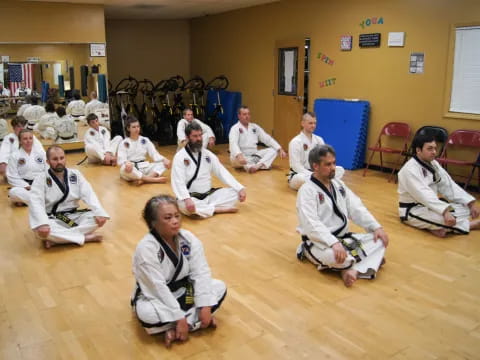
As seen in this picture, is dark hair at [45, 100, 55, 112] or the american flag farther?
dark hair at [45, 100, 55, 112]

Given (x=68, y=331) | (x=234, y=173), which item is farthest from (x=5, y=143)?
(x=68, y=331)

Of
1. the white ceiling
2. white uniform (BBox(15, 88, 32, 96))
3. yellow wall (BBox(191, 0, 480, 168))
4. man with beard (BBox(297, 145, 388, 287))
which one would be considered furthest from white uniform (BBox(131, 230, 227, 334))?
white uniform (BBox(15, 88, 32, 96))

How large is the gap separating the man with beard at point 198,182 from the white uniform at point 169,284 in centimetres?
211

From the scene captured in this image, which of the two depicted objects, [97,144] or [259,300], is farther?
[97,144]

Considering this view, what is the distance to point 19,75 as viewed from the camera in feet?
28.3

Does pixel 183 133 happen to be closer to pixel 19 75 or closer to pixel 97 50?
pixel 97 50

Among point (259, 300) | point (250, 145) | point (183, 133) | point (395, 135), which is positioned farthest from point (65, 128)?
point (259, 300)

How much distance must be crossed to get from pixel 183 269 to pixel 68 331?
76cm

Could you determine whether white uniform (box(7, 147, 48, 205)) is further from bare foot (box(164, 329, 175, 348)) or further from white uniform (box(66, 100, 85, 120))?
bare foot (box(164, 329, 175, 348))

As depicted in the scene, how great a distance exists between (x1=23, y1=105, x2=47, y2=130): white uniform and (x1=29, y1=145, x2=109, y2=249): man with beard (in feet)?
16.9

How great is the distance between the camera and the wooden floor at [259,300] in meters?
2.65

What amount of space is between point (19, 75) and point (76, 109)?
3.66 feet

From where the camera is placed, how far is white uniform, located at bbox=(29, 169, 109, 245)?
4.09 meters

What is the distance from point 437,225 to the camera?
14.5ft
